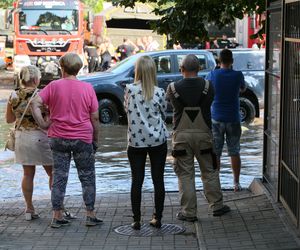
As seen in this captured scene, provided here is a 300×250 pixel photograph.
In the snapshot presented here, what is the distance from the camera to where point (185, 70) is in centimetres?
697

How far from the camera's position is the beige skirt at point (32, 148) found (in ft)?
23.1

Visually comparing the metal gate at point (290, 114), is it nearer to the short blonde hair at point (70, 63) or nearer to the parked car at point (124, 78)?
the short blonde hair at point (70, 63)

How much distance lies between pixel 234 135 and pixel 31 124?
8.51ft

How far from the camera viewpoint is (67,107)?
6.68m

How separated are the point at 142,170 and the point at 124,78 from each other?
9.65m

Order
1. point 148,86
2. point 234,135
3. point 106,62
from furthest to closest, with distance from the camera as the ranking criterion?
point 106,62
point 234,135
point 148,86

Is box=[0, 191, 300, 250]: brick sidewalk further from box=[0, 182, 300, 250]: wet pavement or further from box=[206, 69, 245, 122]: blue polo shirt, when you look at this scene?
box=[206, 69, 245, 122]: blue polo shirt

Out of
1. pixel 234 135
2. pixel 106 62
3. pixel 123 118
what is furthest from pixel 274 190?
pixel 106 62

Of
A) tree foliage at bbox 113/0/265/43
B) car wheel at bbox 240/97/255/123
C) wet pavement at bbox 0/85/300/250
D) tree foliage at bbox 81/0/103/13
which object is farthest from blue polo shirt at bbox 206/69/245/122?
tree foliage at bbox 81/0/103/13

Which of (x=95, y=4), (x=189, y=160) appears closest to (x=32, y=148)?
(x=189, y=160)

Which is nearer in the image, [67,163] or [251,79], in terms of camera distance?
[67,163]

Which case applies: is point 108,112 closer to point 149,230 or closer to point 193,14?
point 193,14

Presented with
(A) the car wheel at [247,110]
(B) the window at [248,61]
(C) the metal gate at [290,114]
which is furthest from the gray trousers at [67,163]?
(B) the window at [248,61]

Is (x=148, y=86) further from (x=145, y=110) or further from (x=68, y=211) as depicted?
(x=68, y=211)
